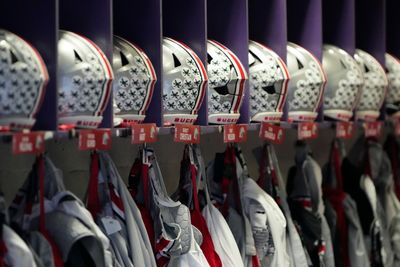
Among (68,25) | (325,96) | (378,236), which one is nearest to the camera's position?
(68,25)

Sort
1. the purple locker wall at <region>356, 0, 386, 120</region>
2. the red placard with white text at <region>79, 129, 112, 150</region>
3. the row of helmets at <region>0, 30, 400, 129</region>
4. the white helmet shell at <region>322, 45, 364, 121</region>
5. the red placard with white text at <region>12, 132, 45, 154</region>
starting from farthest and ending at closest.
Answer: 1. the purple locker wall at <region>356, 0, 386, 120</region>
2. the white helmet shell at <region>322, 45, 364, 121</region>
3. the red placard with white text at <region>79, 129, 112, 150</region>
4. the row of helmets at <region>0, 30, 400, 129</region>
5. the red placard with white text at <region>12, 132, 45, 154</region>

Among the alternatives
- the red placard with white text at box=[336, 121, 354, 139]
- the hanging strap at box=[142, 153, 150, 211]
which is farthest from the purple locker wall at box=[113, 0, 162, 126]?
the red placard with white text at box=[336, 121, 354, 139]

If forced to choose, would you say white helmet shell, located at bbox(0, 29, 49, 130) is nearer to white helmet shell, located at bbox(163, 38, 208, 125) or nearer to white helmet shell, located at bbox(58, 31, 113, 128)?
white helmet shell, located at bbox(58, 31, 113, 128)

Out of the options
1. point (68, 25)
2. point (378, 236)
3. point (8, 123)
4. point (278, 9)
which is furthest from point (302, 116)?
point (8, 123)

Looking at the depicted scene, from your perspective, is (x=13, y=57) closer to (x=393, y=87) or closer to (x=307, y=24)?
(x=307, y=24)

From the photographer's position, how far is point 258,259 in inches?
118

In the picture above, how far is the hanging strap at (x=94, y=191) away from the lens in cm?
251

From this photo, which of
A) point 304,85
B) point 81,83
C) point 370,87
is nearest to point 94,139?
point 81,83

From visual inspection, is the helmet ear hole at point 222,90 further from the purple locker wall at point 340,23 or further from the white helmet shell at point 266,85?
the purple locker wall at point 340,23

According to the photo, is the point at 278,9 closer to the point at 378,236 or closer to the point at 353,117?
the point at 353,117

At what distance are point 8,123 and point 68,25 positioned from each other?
55 centimetres

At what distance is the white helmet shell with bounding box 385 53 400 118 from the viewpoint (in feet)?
12.5

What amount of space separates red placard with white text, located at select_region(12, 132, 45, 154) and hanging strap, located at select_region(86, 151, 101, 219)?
0.45 metres

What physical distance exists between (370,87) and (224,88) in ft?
3.14
